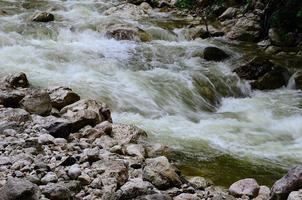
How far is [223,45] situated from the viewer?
1560 centimetres

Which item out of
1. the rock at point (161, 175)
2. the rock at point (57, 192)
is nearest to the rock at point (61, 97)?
the rock at point (161, 175)

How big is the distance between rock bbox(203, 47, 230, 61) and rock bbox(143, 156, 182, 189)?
8.79 meters

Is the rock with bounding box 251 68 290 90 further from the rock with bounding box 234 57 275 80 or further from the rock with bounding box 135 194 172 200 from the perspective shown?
the rock with bounding box 135 194 172 200

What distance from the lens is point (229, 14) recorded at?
63.5 ft

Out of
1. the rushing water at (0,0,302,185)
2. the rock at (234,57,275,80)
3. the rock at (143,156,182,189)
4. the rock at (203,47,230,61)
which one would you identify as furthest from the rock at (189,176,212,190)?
the rock at (203,47,230,61)

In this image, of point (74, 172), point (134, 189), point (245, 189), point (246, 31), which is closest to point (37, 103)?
point (74, 172)

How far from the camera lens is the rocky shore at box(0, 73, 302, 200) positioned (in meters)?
4.26

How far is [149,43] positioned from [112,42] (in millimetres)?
1280

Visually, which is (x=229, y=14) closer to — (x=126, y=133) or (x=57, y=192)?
(x=126, y=133)

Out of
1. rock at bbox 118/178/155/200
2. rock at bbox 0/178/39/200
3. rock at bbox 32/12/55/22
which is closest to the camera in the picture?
rock at bbox 0/178/39/200

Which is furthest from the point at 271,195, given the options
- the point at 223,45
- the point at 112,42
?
the point at 223,45

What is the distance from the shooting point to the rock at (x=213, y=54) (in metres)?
13.5

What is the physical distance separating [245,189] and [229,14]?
15.1 metres

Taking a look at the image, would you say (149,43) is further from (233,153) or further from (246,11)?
(233,153)
